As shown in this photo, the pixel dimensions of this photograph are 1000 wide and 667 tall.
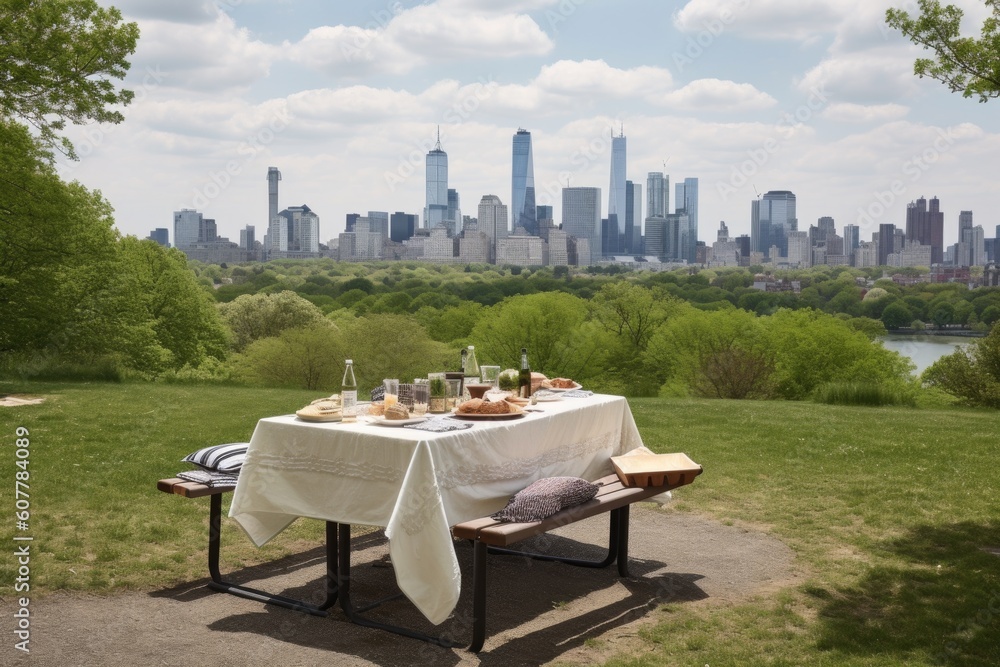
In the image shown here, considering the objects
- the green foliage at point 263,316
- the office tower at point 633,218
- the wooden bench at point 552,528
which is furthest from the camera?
the office tower at point 633,218

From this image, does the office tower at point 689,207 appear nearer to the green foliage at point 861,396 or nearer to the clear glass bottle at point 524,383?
the green foliage at point 861,396

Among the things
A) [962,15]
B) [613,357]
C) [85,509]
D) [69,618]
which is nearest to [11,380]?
[85,509]

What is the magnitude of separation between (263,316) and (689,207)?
104 m

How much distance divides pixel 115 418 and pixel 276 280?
75.1 meters

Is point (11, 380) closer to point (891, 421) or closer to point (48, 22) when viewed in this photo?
point (48, 22)

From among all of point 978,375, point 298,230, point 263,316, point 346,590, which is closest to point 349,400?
point 346,590

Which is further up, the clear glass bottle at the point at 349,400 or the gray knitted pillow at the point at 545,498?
the clear glass bottle at the point at 349,400

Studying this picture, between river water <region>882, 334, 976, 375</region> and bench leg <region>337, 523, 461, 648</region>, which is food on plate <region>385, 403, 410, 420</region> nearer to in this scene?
bench leg <region>337, 523, 461, 648</region>

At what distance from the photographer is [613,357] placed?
51000 mm

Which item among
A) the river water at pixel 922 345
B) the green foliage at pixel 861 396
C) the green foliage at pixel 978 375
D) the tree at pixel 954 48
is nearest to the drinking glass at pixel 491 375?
the tree at pixel 954 48

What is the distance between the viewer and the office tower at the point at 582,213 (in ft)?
458

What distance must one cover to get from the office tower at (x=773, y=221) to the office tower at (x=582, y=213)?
22.7 meters

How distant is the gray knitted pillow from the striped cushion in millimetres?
1793

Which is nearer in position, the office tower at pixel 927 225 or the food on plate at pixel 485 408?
the food on plate at pixel 485 408
